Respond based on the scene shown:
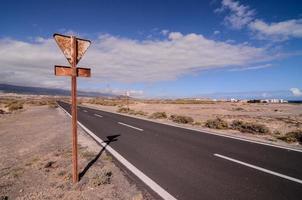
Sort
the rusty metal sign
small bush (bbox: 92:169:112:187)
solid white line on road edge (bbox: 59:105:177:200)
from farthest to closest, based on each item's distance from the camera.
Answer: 1. small bush (bbox: 92:169:112:187)
2. the rusty metal sign
3. solid white line on road edge (bbox: 59:105:177:200)

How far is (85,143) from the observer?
1162 cm

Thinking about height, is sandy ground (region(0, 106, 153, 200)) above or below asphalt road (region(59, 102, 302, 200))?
below

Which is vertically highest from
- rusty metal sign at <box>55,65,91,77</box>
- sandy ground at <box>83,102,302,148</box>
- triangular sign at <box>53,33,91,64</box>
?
triangular sign at <box>53,33,91,64</box>

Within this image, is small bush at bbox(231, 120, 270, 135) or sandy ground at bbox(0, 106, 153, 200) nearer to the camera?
sandy ground at bbox(0, 106, 153, 200)

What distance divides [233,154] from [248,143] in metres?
2.70

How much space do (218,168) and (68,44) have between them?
5.09m

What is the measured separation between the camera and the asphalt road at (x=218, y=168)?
18.4 feet

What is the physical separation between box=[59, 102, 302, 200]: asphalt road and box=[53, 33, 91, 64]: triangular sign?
352cm

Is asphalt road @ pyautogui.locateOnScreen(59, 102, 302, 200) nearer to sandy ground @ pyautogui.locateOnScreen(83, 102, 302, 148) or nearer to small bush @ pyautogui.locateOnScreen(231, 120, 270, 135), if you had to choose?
sandy ground @ pyautogui.locateOnScreen(83, 102, 302, 148)

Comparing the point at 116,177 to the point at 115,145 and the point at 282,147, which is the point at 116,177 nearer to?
the point at 115,145

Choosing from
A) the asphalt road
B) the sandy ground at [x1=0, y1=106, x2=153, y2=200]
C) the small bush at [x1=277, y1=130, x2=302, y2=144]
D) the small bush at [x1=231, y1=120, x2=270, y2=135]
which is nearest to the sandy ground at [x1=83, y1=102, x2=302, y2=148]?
the small bush at [x1=277, y1=130, x2=302, y2=144]

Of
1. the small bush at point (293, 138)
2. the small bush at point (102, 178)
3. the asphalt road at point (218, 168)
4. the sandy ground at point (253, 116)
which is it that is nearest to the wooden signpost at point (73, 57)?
the small bush at point (102, 178)

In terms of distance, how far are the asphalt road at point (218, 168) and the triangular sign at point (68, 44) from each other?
3.52 metres

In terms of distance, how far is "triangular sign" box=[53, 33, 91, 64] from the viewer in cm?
588
